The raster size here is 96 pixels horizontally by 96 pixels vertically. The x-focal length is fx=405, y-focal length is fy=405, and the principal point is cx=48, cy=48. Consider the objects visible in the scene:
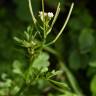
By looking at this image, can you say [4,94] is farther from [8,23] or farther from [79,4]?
[79,4]

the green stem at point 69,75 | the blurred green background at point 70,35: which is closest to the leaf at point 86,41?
the blurred green background at point 70,35

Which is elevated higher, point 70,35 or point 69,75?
point 70,35

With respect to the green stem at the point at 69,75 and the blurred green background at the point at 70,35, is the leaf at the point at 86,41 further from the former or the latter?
the green stem at the point at 69,75

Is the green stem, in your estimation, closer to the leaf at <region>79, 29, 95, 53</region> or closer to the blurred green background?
the blurred green background

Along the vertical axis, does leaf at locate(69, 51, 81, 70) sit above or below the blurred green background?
below

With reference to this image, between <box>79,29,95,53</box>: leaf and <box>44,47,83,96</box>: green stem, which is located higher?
<box>79,29,95,53</box>: leaf

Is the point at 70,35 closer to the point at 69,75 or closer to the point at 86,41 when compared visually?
the point at 86,41

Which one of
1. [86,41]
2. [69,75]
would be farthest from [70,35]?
[69,75]

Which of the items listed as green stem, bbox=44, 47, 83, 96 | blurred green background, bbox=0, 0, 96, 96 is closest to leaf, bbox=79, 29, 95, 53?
blurred green background, bbox=0, 0, 96, 96

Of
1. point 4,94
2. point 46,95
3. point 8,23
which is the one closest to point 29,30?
point 4,94
